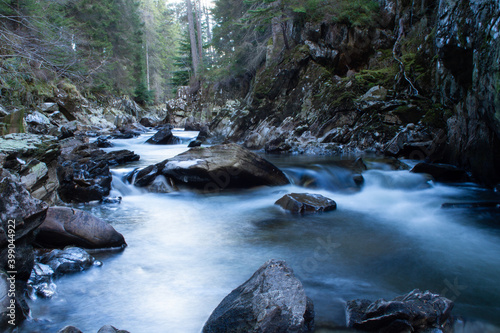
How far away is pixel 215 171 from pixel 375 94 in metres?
8.17

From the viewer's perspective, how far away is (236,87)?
22.3 metres

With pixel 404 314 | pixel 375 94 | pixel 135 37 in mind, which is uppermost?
pixel 135 37

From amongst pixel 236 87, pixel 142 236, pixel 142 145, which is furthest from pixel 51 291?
pixel 236 87

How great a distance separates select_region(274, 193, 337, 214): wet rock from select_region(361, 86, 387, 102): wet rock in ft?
25.0

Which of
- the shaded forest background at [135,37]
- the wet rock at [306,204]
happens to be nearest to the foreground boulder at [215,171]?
the wet rock at [306,204]

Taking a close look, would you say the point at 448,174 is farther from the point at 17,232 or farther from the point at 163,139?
the point at 163,139

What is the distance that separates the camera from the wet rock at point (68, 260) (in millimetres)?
3395

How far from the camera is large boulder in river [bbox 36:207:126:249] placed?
3824mm

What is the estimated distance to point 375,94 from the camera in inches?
482

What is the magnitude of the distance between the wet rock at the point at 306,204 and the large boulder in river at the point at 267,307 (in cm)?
310

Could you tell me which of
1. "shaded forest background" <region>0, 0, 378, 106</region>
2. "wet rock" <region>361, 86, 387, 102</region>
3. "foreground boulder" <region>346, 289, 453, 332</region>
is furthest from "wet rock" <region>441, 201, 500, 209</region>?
"shaded forest background" <region>0, 0, 378, 106</region>

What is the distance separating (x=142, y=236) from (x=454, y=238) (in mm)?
4699

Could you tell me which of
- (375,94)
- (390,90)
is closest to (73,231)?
(375,94)

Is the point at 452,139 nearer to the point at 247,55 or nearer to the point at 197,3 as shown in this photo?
the point at 247,55
